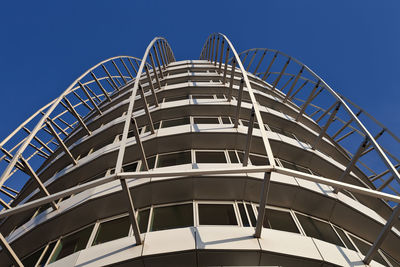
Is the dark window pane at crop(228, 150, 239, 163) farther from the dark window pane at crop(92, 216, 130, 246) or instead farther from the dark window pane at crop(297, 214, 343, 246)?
the dark window pane at crop(92, 216, 130, 246)

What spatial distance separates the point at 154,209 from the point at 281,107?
16.4 m

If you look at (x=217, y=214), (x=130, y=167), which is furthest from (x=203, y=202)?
(x=130, y=167)

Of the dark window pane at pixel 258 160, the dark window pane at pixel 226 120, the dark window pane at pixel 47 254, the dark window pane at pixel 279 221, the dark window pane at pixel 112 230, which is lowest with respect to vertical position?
the dark window pane at pixel 47 254

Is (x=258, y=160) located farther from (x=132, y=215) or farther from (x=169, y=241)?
(x=132, y=215)

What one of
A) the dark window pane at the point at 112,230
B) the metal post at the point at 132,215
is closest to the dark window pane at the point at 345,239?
the metal post at the point at 132,215

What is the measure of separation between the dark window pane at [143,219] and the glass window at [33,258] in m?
5.09

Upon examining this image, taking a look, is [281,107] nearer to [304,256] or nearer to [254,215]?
[254,215]

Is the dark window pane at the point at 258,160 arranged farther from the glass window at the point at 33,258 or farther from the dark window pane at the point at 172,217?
the glass window at the point at 33,258

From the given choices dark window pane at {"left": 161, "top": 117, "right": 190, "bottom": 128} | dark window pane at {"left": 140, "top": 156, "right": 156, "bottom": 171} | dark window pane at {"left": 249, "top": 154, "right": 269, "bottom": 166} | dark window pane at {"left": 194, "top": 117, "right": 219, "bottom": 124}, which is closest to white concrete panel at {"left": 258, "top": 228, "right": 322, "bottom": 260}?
dark window pane at {"left": 249, "top": 154, "right": 269, "bottom": 166}

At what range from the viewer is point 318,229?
13078mm

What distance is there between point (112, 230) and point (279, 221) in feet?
23.9

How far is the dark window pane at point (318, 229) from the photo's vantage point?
12509 mm

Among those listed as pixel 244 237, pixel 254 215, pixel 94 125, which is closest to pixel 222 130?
pixel 254 215

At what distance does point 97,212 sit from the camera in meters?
13.4
